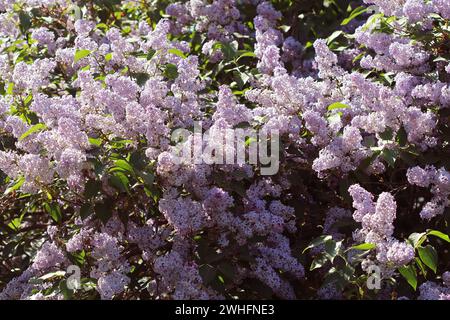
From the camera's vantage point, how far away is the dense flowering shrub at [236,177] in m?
3.53

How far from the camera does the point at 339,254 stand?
3.50 m

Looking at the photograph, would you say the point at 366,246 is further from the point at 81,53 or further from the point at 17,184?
the point at 81,53

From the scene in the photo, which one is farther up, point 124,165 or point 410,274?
point 124,165

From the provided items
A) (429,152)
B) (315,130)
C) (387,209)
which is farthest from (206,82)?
(387,209)

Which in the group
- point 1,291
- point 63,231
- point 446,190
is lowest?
point 1,291

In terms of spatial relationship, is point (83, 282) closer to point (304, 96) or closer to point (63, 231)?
point (63, 231)

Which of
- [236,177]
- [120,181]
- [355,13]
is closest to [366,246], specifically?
[236,177]

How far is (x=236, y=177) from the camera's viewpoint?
12.2ft

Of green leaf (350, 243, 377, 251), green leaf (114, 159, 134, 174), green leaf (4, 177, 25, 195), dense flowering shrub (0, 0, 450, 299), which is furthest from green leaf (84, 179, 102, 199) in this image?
green leaf (350, 243, 377, 251)

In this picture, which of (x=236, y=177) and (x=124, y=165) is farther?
(x=236, y=177)

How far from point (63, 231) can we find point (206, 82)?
1.25 m

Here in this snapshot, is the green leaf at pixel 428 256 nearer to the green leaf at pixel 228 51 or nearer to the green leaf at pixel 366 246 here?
the green leaf at pixel 366 246

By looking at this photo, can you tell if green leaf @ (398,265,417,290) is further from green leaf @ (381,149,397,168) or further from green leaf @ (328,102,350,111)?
green leaf @ (328,102,350,111)

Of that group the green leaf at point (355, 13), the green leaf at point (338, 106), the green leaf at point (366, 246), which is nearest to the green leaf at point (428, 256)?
the green leaf at point (366, 246)
